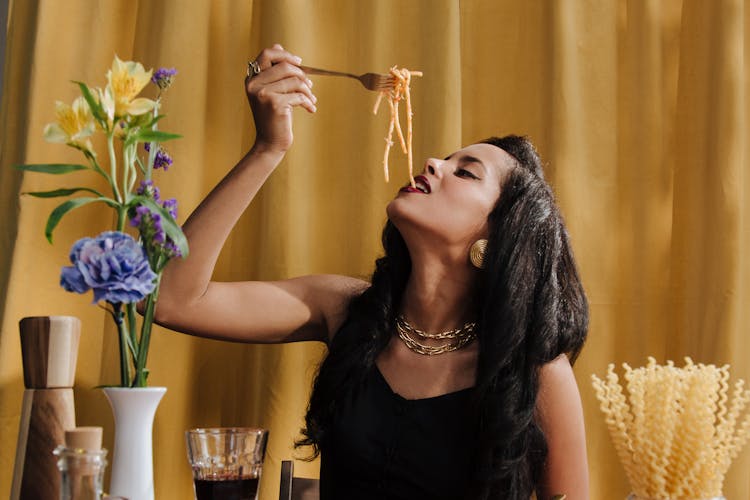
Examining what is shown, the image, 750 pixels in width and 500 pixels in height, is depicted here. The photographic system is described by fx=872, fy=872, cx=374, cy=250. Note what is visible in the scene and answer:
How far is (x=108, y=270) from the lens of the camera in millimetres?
909

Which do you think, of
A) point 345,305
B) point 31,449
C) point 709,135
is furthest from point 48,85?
point 709,135

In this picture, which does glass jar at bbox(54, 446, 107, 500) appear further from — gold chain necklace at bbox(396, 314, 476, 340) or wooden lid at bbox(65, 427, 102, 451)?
gold chain necklace at bbox(396, 314, 476, 340)

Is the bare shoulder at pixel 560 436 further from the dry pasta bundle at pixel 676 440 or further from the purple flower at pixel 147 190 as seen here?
the purple flower at pixel 147 190

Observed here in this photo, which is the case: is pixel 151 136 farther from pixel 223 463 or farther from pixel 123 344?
pixel 223 463

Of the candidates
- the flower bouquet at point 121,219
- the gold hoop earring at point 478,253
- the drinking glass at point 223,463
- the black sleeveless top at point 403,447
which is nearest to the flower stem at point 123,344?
the flower bouquet at point 121,219

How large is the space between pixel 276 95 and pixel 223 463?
68cm

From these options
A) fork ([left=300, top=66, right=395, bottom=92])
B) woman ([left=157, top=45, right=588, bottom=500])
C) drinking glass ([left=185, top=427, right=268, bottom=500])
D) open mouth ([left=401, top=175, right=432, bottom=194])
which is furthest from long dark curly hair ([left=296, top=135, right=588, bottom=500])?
drinking glass ([left=185, top=427, right=268, bottom=500])

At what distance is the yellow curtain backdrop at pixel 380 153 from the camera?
166 cm

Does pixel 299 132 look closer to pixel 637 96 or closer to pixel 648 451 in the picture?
pixel 637 96

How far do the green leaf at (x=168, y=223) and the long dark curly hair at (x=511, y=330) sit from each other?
612 mm

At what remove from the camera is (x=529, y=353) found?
1.50 meters

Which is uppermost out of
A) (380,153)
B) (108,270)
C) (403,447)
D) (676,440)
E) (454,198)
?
(380,153)

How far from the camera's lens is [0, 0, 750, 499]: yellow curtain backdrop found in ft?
5.45

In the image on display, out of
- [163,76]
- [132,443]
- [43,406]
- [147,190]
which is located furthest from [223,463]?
[163,76]
